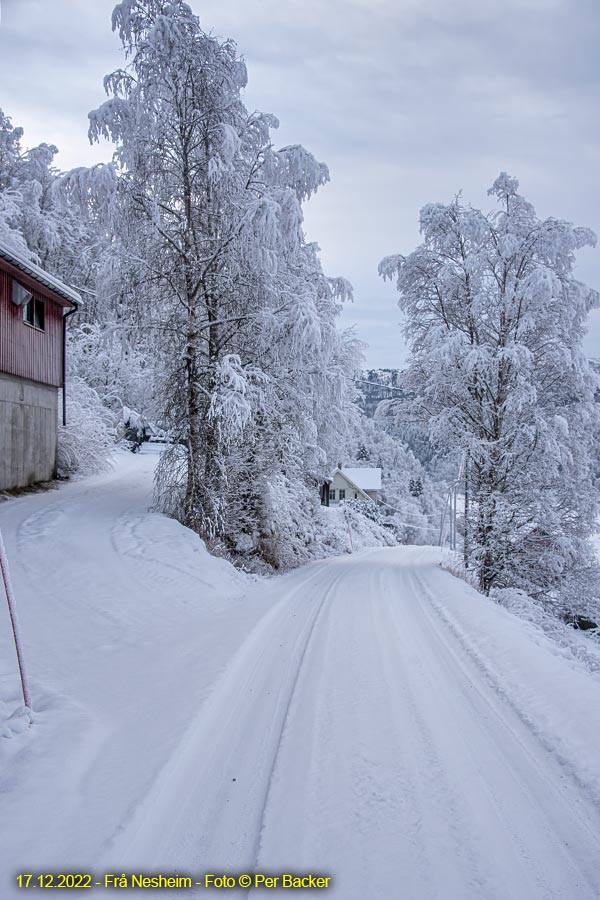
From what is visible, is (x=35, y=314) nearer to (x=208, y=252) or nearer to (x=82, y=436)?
(x=82, y=436)

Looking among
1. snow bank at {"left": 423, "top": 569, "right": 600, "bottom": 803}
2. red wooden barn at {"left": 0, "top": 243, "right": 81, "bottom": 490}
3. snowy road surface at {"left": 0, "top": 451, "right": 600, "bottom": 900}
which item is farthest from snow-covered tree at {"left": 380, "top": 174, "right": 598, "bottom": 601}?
red wooden barn at {"left": 0, "top": 243, "right": 81, "bottom": 490}

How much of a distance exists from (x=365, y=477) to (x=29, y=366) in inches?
1677

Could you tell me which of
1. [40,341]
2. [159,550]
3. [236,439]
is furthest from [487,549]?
[40,341]

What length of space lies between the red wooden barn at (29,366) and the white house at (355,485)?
3691cm

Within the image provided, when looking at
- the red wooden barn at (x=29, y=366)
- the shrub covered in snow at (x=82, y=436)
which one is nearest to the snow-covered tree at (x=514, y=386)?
the red wooden barn at (x=29, y=366)

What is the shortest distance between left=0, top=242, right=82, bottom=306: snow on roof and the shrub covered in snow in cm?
447

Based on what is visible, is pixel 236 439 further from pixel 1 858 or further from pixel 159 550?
pixel 1 858

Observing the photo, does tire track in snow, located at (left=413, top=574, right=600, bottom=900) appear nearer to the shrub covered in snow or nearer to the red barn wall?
the red barn wall

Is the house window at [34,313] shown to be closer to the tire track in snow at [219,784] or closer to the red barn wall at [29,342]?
the red barn wall at [29,342]

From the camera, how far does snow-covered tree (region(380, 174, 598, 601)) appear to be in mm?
12094

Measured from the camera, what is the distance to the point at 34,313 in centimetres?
1548

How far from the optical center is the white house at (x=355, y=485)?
52094 mm

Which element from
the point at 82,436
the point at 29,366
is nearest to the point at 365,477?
the point at 82,436

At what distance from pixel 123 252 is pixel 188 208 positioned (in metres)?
1.68
